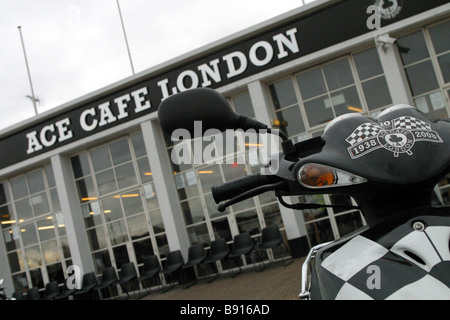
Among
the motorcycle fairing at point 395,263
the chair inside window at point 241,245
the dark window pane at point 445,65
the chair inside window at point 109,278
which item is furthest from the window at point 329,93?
the motorcycle fairing at point 395,263

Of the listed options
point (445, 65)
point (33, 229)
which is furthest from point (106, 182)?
point (445, 65)

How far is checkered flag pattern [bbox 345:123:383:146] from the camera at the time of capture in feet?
3.92

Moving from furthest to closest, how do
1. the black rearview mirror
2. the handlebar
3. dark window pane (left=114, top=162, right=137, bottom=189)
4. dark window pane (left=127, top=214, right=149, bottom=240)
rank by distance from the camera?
1. dark window pane (left=114, top=162, right=137, bottom=189)
2. dark window pane (left=127, top=214, right=149, bottom=240)
3. the handlebar
4. the black rearview mirror

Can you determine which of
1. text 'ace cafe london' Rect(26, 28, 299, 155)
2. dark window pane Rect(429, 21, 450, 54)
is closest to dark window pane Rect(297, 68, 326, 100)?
text 'ace cafe london' Rect(26, 28, 299, 155)

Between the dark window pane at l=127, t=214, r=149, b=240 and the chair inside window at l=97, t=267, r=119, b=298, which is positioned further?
the dark window pane at l=127, t=214, r=149, b=240

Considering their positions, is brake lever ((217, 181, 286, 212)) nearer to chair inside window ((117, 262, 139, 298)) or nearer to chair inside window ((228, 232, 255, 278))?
chair inside window ((228, 232, 255, 278))

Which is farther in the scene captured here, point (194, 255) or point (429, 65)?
point (194, 255)

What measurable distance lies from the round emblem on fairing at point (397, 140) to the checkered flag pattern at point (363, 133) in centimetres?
2

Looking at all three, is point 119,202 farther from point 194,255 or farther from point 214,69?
point 214,69

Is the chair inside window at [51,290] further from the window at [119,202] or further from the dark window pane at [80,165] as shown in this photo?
the dark window pane at [80,165]

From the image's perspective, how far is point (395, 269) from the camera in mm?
A: 931

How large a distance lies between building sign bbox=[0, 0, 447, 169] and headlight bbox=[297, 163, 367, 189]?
941 cm

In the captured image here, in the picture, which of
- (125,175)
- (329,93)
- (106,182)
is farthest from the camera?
(106,182)

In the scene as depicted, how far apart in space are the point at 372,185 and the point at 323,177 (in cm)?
14
